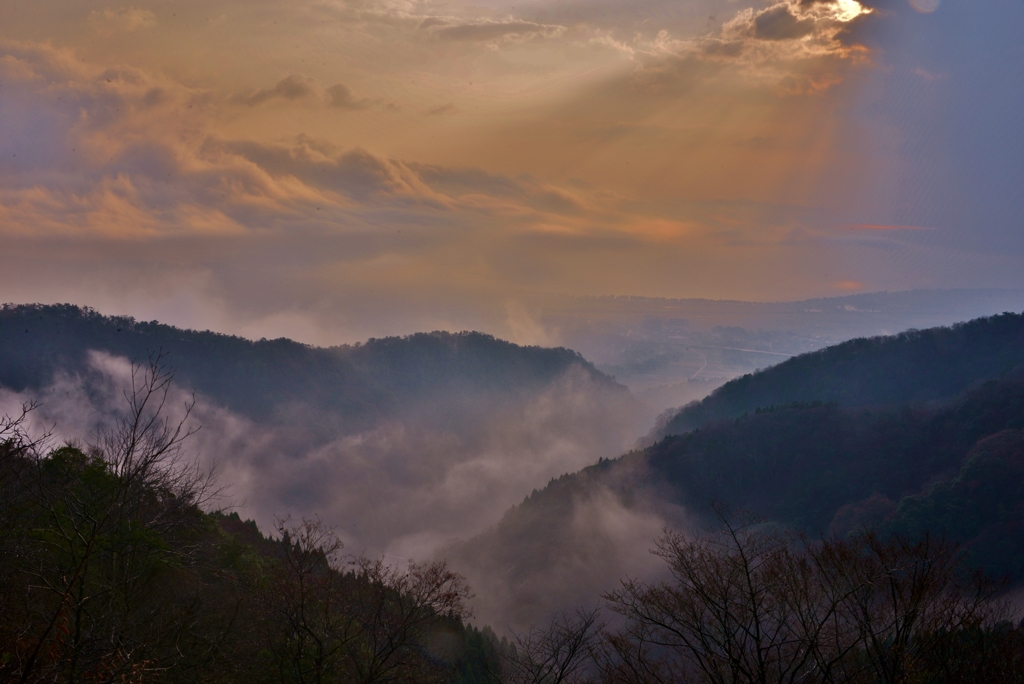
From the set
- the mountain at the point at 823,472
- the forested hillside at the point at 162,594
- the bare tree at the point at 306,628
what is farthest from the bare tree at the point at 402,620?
the mountain at the point at 823,472

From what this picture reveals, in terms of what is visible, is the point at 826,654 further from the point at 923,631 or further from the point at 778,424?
the point at 778,424

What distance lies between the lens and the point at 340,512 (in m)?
146

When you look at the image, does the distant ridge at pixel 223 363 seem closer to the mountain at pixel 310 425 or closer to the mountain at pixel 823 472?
the mountain at pixel 310 425

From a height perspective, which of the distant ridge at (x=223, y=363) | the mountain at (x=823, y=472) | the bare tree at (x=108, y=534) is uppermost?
the distant ridge at (x=223, y=363)

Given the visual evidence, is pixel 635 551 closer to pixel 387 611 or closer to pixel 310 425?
pixel 387 611

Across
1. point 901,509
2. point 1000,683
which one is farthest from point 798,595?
point 901,509

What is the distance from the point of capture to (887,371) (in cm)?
10794

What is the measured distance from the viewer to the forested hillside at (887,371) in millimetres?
97875

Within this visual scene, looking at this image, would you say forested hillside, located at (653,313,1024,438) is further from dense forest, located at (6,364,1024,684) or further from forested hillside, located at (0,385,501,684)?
forested hillside, located at (0,385,501,684)

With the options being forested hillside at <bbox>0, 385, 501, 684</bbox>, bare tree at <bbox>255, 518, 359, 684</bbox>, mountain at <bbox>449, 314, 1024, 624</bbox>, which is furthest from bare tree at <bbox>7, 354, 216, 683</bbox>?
mountain at <bbox>449, 314, 1024, 624</bbox>

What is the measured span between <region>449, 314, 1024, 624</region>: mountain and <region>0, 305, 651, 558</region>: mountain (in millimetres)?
42019

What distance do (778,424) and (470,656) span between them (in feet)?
226

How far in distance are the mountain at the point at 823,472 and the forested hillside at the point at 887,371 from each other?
252 millimetres

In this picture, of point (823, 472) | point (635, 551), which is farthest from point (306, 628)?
point (823, 472)
